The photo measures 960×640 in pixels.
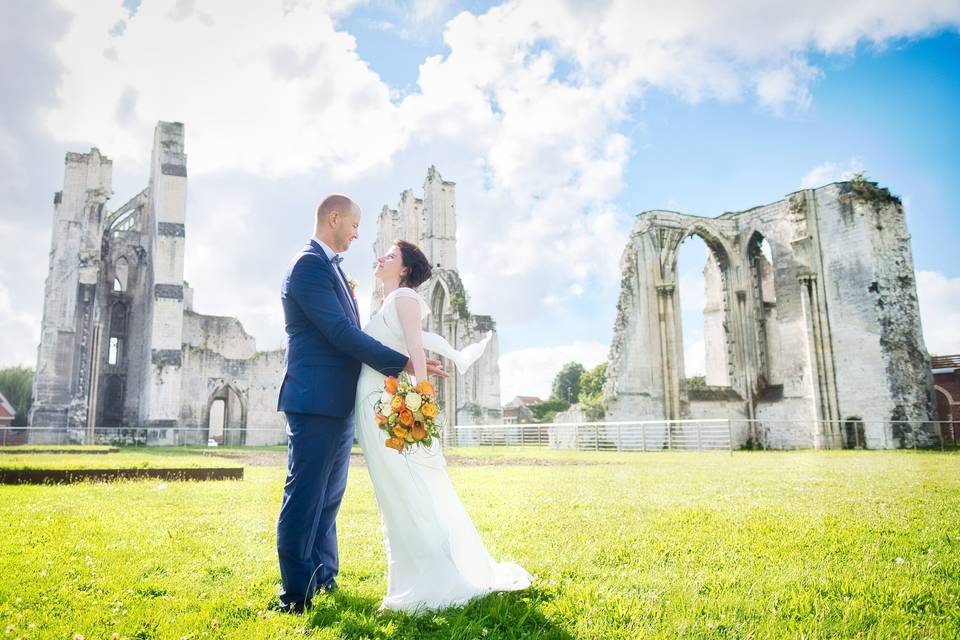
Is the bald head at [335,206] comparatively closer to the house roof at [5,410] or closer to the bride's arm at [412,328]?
the bride's arm at [412,328]

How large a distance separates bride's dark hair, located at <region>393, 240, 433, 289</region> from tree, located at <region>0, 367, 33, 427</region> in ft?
187

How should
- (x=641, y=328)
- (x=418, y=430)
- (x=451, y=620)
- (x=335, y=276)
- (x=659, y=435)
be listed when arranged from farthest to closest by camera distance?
(x=641, y=328), (x=659, y=435), (x=335, y=276), (x=418, y=430), (x=451, y=620)

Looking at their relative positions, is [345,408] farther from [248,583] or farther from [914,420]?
[914,420]

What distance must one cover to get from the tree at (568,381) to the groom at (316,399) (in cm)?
7519

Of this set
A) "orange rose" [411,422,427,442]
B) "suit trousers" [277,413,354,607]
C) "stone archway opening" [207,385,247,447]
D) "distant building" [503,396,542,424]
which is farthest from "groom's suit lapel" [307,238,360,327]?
"distant building" [503,396,542,424]

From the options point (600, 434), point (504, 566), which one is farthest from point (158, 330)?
point (504, 566)

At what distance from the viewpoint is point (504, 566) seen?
3570 millimetres

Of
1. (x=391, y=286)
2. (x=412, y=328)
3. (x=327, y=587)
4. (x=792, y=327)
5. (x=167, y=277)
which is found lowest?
(x=327, y=587)

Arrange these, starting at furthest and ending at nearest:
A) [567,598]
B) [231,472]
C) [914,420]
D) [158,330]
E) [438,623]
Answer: [158,330] < [914,420] < [231,472] < [567,598] < [438,623]

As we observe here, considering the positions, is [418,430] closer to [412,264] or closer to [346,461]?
[346,461]

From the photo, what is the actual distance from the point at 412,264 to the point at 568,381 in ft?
249

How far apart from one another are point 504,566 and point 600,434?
2293cm

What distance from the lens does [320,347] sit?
3.39 m

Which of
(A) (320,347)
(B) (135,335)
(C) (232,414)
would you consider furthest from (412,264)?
(B) (135,335)
